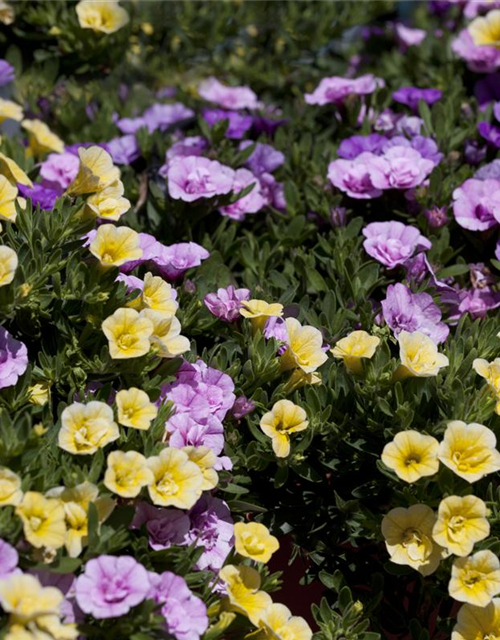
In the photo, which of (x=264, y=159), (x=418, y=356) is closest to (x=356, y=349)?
(x=418, y=356)

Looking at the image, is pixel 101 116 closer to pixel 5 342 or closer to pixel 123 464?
pixel 5 342

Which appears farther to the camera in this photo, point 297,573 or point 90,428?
point 297,573

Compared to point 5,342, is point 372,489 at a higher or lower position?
lower

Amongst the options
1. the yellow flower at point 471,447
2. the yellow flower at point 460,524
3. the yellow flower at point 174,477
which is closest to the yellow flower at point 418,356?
the yellow flower at point 471,447

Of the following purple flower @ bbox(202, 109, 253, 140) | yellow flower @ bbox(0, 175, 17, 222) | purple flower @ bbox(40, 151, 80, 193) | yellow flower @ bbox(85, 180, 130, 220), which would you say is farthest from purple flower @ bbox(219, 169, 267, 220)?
yellow flower @ bbox(0, 175, 17, 222)

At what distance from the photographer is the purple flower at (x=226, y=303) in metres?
2.18

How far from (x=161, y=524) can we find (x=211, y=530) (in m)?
0.14

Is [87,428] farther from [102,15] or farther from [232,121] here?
[102,15]

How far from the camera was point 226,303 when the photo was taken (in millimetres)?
2186

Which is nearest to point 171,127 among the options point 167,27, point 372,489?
point 167,27

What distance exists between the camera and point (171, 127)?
3188mm

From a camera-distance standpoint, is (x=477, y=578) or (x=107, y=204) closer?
(x=477, y=578)

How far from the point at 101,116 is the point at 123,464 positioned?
173cm

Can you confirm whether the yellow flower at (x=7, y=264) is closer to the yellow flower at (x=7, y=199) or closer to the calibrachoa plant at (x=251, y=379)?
the calibrachoa plant at (x=251, y=379)
